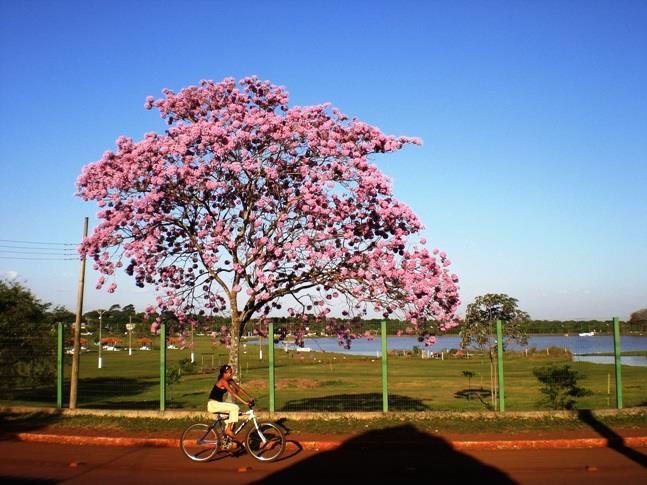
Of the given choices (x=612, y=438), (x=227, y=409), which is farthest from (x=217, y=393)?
(x=612, y=438)

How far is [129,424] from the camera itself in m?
15.5

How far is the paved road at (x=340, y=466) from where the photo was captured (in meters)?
10.2

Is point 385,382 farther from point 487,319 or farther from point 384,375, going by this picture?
point 487,319

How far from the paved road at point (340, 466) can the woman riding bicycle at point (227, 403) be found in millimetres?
725

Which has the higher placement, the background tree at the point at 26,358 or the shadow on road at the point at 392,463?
the background tree at the point at 26,358

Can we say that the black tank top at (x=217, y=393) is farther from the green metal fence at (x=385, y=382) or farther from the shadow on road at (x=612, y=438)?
the shadow on road at (x=612, y=438)

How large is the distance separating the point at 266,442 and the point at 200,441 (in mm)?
1280

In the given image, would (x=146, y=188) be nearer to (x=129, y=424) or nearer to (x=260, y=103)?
(x=260, y=103)

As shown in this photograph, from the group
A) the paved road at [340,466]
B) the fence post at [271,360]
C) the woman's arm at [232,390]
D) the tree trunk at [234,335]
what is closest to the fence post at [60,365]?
the paved road at [340,466]

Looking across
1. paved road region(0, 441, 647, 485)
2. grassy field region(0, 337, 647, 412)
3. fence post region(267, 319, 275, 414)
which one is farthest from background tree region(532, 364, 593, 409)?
fence post region(267, 319, 275, 414)

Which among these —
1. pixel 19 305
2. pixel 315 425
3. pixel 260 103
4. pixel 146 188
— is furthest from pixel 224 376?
pixel 19 305

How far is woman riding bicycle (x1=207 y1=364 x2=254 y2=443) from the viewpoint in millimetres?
12062

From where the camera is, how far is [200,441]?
1195 cm

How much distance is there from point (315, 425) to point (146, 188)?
285 inches
